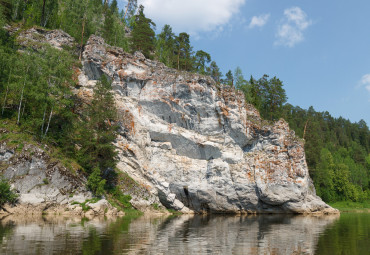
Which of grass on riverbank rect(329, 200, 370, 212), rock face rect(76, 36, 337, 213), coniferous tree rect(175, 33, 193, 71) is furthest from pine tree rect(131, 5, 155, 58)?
grass on riverbank rect(329, 200, 370, 212)

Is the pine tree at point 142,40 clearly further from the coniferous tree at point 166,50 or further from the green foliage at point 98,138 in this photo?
the green foliage at point 98,138

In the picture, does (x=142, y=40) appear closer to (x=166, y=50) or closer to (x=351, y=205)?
(x=166, y=50)

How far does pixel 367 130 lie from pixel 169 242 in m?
134

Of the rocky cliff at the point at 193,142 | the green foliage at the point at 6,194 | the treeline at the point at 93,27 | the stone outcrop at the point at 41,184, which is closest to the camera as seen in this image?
the green foliage at the point at 6,194

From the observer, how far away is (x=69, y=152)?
1252 inches

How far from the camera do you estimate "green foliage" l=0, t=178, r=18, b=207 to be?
81.1 ft

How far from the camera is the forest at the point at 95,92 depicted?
105ft

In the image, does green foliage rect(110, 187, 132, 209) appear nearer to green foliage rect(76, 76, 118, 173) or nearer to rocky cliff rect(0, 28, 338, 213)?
green foliage rect(76, 76, 118, 173)

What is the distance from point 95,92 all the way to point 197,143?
16.4 meters

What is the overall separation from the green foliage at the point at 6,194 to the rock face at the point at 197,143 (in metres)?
15.0

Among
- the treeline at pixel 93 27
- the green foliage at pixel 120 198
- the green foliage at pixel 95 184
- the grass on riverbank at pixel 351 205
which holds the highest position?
the treeline at pixel 93 27

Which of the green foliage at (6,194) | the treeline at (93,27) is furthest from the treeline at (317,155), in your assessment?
the green foliage at (6,194)

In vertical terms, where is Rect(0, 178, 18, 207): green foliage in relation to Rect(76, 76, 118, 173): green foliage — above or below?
below

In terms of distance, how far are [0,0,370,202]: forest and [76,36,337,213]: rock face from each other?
4114 millimetres
